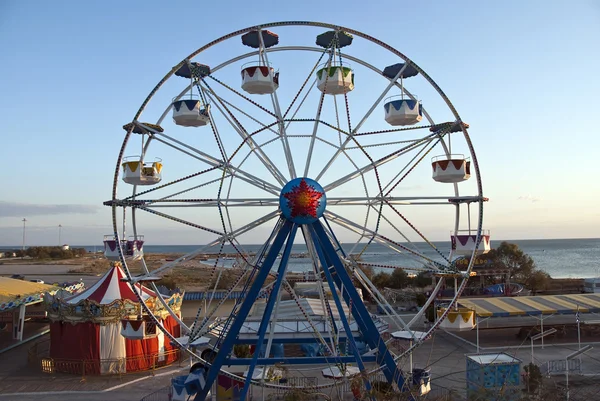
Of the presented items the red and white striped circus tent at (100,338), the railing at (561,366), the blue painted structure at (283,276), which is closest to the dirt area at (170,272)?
the red and white striped circus tent at (100,338)

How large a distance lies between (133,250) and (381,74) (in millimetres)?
6683

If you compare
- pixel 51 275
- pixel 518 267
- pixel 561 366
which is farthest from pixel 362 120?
pixel 51 275

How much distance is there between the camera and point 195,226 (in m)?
11.0

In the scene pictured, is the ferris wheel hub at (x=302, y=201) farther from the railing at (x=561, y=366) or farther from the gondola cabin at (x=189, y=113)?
the railing at (x=561, y=366)

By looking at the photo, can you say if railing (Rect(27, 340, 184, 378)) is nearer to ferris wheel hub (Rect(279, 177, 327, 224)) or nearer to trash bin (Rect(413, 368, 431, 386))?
ferris wheel hub (Rect(279, 177, 327, 224))

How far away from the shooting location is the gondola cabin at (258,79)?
10.9 m

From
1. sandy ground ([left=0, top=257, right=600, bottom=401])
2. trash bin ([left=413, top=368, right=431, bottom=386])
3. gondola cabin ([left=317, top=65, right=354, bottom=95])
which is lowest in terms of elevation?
sandy ground ([left=0, top=257, right=600, bottom=401])

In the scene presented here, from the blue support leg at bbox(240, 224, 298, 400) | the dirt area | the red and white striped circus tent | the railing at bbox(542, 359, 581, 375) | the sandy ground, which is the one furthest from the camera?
the dirt area

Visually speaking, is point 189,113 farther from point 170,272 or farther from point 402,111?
point 170,272

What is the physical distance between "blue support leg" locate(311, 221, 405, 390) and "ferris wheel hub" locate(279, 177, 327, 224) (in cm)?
28

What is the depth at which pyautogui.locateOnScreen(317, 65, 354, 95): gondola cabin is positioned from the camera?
10898mm

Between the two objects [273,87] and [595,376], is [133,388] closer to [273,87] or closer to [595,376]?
[273,87]

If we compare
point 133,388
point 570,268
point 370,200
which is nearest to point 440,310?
point 370,200

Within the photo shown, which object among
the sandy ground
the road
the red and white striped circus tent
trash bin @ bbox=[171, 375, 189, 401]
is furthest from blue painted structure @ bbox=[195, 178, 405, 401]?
the road
